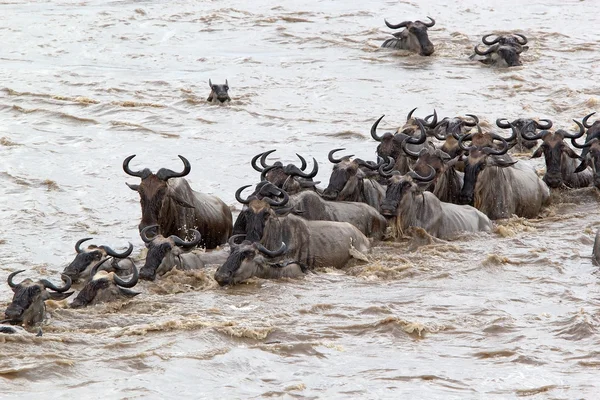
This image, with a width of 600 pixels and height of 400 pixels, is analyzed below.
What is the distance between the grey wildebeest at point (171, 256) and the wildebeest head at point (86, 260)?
0.28m

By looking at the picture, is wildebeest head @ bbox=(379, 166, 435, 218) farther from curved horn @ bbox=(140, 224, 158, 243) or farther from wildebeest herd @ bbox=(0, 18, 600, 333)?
curved horn @ bbox=(140, 224, 158, 243)

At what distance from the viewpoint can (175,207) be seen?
616 inches

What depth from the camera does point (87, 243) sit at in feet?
54.3

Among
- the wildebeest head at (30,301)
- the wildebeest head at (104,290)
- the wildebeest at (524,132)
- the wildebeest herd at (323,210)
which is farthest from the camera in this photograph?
the wildebeest at (524,132)

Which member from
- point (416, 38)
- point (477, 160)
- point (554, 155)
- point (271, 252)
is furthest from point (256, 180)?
point (416, 38)

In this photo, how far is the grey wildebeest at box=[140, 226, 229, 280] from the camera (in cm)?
1415

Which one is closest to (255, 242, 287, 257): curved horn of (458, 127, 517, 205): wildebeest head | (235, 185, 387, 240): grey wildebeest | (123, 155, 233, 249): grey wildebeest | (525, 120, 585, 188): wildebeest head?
(235, 185, 387, 240): grey wildebeest

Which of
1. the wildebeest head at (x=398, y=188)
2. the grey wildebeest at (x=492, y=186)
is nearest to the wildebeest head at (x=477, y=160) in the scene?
the grey wildebeest at (x=492, y=186)

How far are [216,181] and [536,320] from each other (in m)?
7.88

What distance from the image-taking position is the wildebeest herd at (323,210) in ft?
46.0

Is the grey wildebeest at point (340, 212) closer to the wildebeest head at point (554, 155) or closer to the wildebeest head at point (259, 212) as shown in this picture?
the wildebeest head at point (259, 212)

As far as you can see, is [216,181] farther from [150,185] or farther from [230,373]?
[230,373]

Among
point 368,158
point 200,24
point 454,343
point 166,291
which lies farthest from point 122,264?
point 200,24

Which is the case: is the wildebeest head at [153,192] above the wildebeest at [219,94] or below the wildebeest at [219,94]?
above
